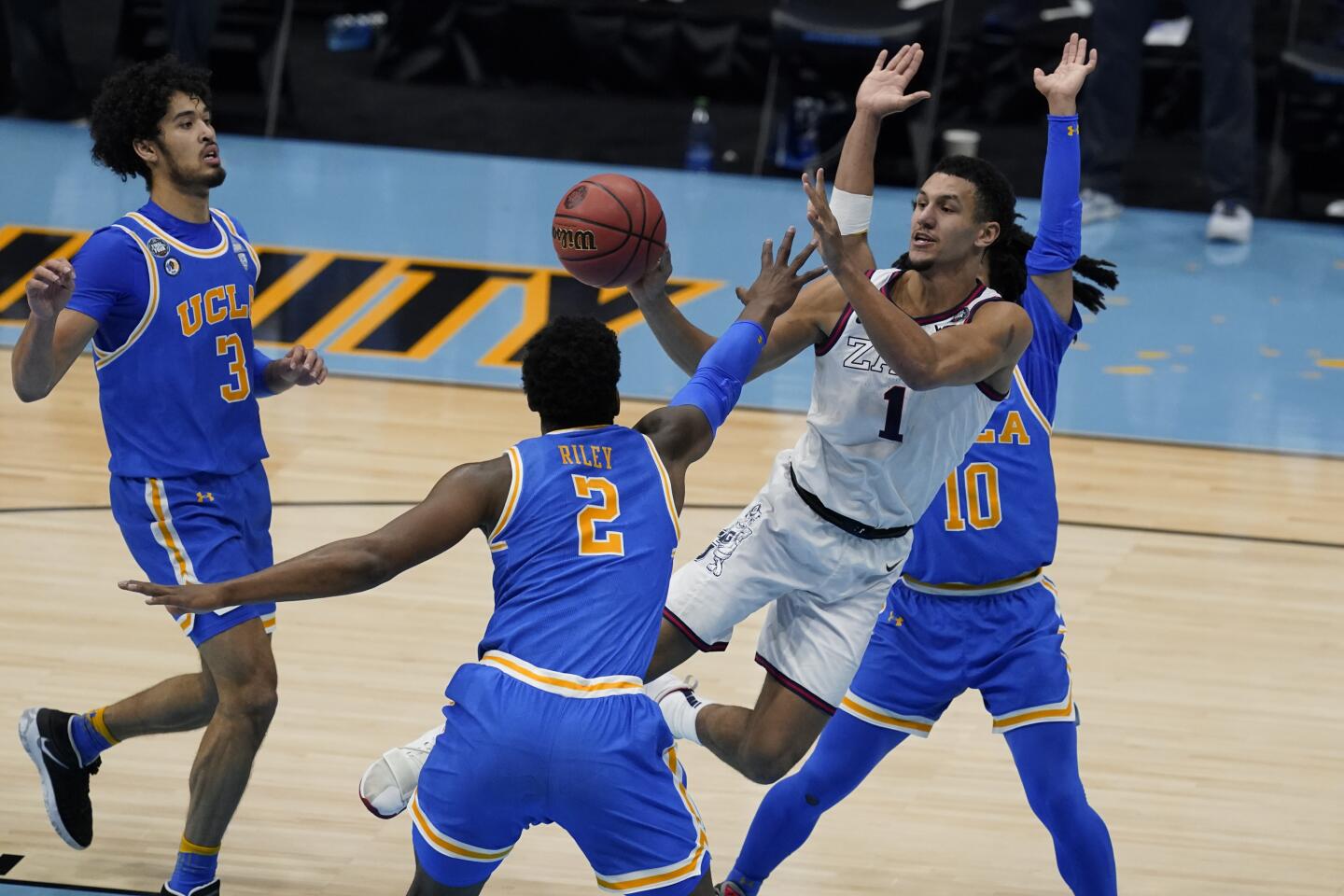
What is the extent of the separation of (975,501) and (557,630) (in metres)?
1.39

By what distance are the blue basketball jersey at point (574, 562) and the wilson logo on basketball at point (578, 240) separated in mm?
894

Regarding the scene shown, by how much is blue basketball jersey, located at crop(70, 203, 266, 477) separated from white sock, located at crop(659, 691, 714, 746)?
132 centimetres

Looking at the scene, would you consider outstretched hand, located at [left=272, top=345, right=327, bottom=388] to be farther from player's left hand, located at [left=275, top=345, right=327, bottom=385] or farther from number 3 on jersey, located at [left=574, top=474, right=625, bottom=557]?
number 3 on jersey, located at [left=574, top=474, right=625, bottom=557]

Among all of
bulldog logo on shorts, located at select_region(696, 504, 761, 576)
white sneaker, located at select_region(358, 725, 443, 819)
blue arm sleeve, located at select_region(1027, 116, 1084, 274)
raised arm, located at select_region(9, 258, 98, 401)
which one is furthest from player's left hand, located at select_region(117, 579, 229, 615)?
blue arm sleeve, located at select_region(1027, 116, 1084, 274)

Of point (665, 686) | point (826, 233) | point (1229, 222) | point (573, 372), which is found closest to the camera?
point (573, 372)

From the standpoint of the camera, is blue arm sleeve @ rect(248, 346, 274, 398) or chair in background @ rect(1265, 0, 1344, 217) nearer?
blue arm sleeve @ rect(248, 346, 274, 398)

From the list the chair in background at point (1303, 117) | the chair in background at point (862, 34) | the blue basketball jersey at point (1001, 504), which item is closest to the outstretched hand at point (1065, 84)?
the blue basketball jersey at point (1001, 504)

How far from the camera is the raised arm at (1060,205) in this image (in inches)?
197

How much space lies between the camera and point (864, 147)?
4898 mm

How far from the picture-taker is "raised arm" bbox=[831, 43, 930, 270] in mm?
4867

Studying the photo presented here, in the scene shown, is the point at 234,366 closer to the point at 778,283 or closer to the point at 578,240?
the point at 578,240

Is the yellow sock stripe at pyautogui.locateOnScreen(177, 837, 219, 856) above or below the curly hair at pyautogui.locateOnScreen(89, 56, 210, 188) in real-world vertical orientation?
below

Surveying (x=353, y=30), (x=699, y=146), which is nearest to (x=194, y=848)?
(x=699, y=146)

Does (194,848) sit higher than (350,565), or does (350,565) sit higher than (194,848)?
(350,565)
